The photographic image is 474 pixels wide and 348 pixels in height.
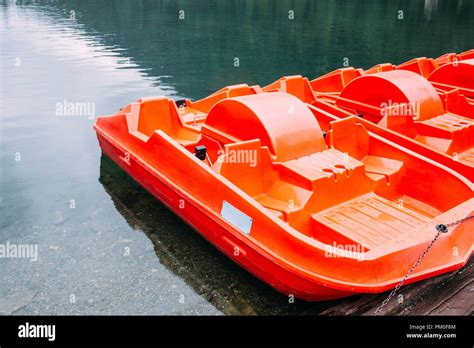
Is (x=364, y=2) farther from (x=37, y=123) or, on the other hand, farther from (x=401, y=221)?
(x=401, y=221)

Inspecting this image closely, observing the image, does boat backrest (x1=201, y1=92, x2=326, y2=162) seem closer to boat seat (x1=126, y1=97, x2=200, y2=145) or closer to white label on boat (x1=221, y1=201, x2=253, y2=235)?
white label on boat (x1=221, y1=201, x2=253, y2=235)

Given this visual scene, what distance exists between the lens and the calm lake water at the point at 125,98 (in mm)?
4605

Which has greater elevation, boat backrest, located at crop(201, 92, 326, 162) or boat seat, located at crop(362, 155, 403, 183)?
boat backrest, located at crop(201, 92, 326, 162)

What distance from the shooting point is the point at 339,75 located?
9422mm

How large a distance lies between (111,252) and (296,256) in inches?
94.1

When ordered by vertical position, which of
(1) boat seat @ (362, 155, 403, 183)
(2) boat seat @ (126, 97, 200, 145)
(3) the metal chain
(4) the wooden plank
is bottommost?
(4) the wooden plank

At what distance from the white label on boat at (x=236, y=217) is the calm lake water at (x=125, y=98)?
69cm

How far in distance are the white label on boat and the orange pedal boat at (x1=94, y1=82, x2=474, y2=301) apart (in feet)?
0.03

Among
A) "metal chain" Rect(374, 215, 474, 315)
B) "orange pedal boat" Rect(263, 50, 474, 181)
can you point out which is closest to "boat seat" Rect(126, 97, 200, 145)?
"orange pedal boat" Rect(263, 50, 474, 181)

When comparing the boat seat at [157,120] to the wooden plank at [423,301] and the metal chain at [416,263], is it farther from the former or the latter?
the metal chain at [416,263]

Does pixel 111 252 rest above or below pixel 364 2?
below

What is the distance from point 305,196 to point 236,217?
792 millimetres

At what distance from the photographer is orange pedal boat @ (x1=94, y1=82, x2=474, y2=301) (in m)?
3.84
